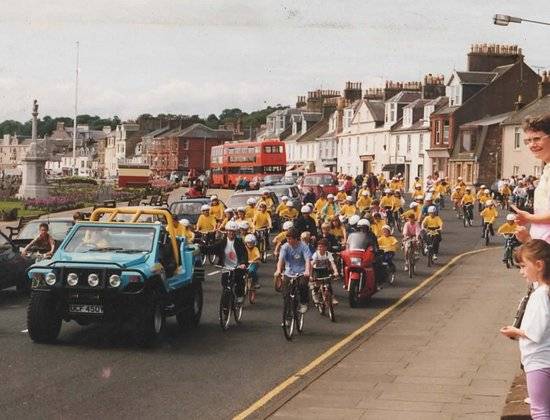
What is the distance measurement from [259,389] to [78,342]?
422 cm

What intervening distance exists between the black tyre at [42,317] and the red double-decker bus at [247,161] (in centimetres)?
6132

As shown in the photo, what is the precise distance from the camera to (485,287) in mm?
24750

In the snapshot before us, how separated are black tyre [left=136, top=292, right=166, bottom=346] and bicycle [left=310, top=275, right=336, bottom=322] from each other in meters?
4.26

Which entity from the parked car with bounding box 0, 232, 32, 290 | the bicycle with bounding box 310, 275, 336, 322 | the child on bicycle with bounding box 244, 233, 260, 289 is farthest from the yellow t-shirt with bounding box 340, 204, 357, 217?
the bicycle with bounding box 310, 275, 336, 322

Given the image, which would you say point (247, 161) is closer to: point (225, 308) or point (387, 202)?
point (387, 202)

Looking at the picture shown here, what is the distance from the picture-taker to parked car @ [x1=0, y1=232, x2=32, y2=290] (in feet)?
67.5

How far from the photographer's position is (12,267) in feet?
68.6

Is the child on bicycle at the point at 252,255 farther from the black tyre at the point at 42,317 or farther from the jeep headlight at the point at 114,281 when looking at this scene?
the black tyre at the point at 42,317

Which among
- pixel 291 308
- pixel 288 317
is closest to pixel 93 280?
pixel 288 317

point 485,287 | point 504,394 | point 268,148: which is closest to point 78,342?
point 504,394

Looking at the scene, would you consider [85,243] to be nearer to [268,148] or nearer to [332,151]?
[268,148]

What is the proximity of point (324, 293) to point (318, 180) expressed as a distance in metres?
35.6

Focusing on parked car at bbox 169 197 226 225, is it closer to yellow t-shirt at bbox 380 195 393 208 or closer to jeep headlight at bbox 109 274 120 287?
yellow t-shirt at bbox 380 195 393 208

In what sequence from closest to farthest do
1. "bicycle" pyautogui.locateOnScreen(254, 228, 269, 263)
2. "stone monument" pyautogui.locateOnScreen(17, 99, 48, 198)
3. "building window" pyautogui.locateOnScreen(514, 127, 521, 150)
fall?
"bicycle" pyautogui.locateOnScreen(254, 228, 269, 263), "stone monument" pyautogui.locateOnScreen(17, 99, 48, 198), "building window" pyautogui.locateOnScreen(514, 127, 521, 150)
